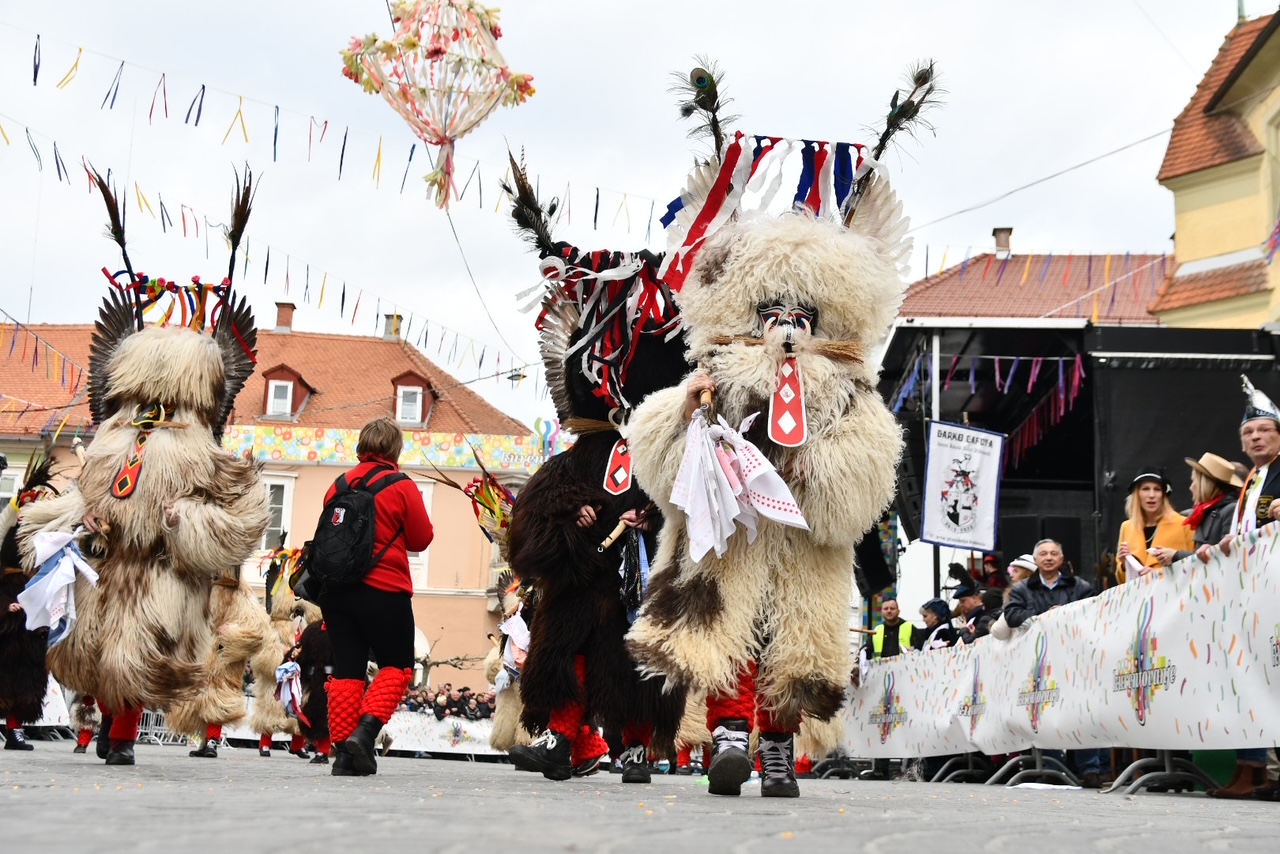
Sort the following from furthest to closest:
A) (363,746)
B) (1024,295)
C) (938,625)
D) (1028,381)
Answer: (1024,295), (1028,381), (938,625), (363,746)

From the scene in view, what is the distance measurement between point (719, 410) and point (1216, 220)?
18698 millimetres

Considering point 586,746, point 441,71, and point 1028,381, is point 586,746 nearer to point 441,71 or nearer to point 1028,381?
point 441,71

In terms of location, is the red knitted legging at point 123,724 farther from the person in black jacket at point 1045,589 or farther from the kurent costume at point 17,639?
the person in black jacket at point 1045,589

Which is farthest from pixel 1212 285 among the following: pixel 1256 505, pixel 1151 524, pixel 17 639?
pixel 17 639

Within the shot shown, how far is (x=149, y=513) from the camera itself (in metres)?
7.79

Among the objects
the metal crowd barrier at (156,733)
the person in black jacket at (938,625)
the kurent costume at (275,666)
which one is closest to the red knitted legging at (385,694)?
the person in black jacket at (938,625)

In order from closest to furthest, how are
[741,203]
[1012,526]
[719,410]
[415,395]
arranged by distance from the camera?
[719,410] → [741,203] → [1012,526] → [415,395]

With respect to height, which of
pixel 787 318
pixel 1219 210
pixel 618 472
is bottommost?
pixel 618 472

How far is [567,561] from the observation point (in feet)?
25.3

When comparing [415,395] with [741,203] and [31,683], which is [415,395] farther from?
[741,203]

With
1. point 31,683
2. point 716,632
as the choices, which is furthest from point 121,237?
point 31,683

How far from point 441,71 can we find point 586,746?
4600 mm

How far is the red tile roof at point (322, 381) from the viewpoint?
40031 millimetres

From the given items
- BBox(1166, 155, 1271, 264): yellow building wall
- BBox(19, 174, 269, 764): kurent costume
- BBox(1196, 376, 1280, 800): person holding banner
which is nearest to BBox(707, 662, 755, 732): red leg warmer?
BBox(1196, 376, 1280, 800): person holding banner
